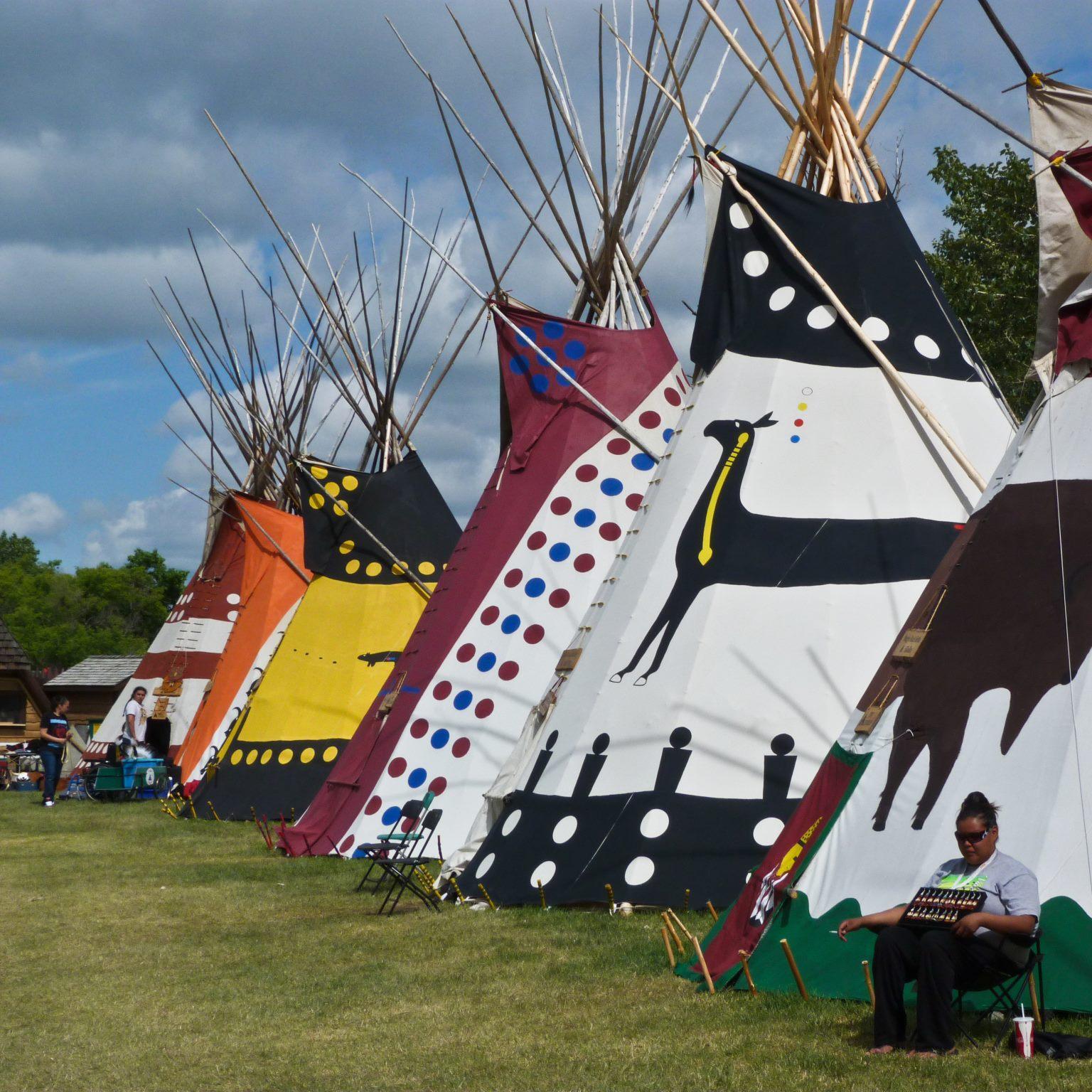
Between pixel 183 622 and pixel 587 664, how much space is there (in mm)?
13548

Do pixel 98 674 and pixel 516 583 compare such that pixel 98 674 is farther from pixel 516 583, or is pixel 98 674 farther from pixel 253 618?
pixel 516 583

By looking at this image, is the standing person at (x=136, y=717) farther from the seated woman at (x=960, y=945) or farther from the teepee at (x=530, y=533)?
the seated woman at (x=960, y=945)

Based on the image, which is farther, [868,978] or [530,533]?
[530,533]

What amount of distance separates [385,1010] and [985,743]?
105 inches

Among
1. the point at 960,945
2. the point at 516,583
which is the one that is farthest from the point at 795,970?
the point at 516,583

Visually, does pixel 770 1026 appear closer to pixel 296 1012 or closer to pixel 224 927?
pixel 296 1012

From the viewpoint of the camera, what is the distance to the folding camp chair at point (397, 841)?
8.91 meters

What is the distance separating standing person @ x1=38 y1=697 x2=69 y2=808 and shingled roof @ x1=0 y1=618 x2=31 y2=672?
388 inches

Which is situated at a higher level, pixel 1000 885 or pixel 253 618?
pixel 253 618

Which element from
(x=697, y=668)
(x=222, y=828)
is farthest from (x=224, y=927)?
(x=222, y=828)

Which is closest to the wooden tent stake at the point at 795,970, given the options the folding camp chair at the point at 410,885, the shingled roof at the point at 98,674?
the folding camp chair at the point at 410,885

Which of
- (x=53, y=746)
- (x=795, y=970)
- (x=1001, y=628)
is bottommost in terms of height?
(x=53, y=746)

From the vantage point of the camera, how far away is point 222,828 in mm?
14000

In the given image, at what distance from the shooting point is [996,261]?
18.7m
